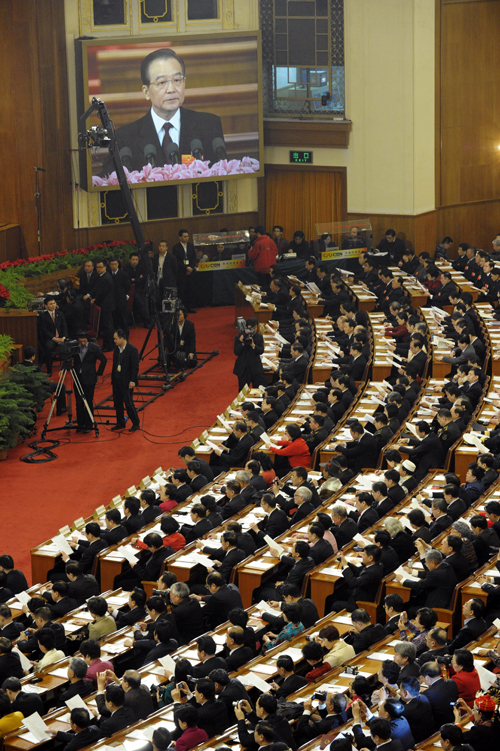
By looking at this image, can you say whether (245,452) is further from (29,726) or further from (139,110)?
(139,110)

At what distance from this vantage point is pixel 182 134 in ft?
67.6

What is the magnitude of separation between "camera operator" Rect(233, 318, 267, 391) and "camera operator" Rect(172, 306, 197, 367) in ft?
6.45

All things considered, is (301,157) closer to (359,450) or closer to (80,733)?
(359,450)

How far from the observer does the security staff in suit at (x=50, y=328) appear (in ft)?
51.6

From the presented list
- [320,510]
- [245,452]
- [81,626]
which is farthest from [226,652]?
[245,452]

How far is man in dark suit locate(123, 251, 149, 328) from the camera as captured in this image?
61.9 feet

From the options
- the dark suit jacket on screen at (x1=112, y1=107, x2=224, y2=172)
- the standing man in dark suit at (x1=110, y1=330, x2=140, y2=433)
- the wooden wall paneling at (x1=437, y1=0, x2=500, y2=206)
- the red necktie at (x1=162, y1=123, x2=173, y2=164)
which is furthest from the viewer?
the wooden wall paneling at (x1=437, y1=0, x2=500, y2=206)

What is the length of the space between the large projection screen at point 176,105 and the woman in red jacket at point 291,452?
10.1 meters

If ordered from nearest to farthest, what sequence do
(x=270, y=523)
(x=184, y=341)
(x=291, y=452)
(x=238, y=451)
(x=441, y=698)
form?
(x=441, y=698), (x=270, y=523), (x=291, y=452), (x=238, y=451), (x=184, y=341)

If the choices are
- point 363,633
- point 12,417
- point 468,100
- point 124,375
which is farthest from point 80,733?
point 468,100

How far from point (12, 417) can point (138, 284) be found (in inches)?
231

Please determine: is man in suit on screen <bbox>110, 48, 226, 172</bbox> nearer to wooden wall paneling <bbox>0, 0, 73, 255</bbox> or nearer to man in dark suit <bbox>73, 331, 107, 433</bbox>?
wooden wall paneling <bbox>0, 0, 73, 255</bbox>

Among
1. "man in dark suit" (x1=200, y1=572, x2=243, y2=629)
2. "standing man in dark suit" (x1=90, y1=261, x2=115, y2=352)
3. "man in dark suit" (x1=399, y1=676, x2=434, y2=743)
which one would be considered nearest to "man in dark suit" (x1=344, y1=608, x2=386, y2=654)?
"man in dark suit" (x1=399, y1=676, x2=434, y2=743)

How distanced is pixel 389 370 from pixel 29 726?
8.41m
